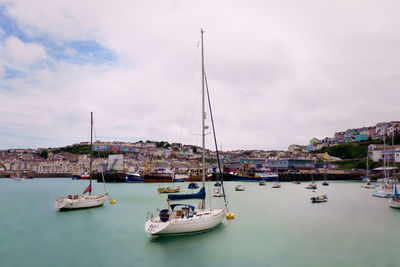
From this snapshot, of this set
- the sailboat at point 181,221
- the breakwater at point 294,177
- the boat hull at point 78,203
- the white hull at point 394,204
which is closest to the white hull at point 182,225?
the sailboat at point 181,221

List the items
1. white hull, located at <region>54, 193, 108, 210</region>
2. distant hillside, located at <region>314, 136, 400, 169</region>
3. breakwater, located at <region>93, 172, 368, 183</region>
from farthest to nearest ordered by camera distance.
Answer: distant hillside, located at <region>314, 136, 400, 169</region>
breakwater, located at <region>93, 172, 368, 183</region>
white hull, located at <region>54, 193, 108, 210</region>

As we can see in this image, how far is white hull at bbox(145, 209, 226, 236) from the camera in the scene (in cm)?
1814

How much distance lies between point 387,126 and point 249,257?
191682mm

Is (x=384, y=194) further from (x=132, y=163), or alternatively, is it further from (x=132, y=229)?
(x=132, y=163)

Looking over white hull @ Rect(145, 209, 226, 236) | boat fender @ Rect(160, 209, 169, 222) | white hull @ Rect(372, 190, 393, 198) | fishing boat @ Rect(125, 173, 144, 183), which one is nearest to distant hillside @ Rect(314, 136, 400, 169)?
white hull @ Rect(372, 190, 393, 198)

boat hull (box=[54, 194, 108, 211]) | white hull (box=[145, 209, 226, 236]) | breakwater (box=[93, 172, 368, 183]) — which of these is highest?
white hull (box=[145, 209, 226, 236])

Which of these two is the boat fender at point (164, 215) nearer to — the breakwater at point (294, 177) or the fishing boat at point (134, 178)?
Answer: the breakwater at point (294, 177)

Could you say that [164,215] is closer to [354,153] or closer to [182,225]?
[182,225]

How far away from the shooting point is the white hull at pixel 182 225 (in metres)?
18.1

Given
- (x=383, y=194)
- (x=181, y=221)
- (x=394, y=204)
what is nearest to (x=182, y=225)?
(x=181, y=221)

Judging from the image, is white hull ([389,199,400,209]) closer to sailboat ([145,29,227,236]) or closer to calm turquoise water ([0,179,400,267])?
calm turquoise water ([0,179,400,267])

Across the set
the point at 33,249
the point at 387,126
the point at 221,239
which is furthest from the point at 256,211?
the point at 387,126

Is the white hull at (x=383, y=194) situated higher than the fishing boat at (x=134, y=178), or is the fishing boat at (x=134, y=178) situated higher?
the white hull at (x=383, y=194)

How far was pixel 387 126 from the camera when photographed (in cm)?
17512
